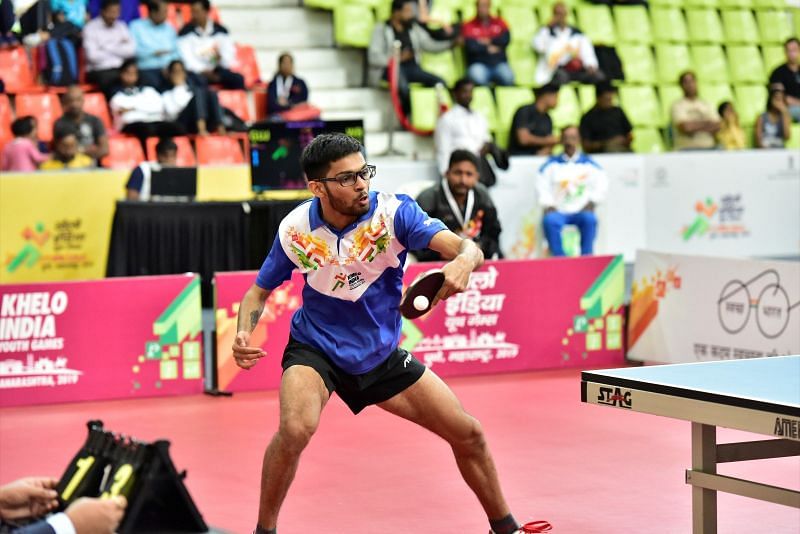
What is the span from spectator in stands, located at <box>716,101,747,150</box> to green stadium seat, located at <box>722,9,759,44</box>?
9.00 ft

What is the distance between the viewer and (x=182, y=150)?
14.8m

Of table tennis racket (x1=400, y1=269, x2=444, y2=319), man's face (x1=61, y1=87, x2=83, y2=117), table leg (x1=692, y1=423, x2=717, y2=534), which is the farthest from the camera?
man's face (x1=61, y1=87, x2=83, y2=117)

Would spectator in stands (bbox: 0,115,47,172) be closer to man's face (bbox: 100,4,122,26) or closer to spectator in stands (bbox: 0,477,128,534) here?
man's face (bbox: 100,4,122,26)

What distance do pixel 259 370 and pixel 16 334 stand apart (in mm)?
1856

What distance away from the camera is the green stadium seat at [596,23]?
743 inches

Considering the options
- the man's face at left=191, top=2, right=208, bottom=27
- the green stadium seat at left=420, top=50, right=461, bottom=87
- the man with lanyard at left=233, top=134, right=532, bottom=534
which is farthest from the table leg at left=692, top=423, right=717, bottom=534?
the green stadium seat at left=420, top=50, right=461, bottom=87

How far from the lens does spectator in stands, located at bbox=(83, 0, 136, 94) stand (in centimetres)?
1483

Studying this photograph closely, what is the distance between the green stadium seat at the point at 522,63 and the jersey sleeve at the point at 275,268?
12.3 metres

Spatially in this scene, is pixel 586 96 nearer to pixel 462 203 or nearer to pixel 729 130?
pixel 729 130

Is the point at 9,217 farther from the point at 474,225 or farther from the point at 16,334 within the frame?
the point at 474,225

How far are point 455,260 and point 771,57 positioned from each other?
17088mm

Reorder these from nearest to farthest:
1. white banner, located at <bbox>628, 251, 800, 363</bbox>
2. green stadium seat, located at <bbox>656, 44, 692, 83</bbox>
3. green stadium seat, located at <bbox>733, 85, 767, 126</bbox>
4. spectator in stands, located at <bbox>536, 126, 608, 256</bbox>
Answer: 1. white banner, located at <bbox>628, 251, 800, 363</bbox>
2. spectator in stands, located at <bbox>536, 126, 608, 256</bbox>
3. green stadium seat, located at <bbox>656, 44, 692, 83</bbox>
4. green stadium seat, located at <bbox>733, 85, 767, 126</bbox>

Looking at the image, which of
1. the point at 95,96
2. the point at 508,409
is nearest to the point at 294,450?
the point at 508,409

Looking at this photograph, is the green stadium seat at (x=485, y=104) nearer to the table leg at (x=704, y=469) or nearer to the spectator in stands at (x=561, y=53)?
the spectator in stands at (x=561, y=53)
